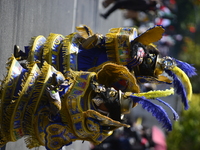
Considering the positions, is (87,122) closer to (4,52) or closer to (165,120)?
(165,120)

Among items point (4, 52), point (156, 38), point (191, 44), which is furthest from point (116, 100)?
point (191, 44)

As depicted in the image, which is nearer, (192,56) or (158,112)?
(158,112)

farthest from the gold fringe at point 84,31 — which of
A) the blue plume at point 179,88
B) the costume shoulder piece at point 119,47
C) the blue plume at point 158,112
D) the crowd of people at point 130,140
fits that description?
the crowd of people at point 130,140

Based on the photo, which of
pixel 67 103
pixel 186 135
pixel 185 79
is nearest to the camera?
pixel 67 103

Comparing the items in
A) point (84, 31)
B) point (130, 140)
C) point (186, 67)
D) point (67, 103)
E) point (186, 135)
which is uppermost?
point (84, 31)

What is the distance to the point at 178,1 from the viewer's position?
57.4 feet

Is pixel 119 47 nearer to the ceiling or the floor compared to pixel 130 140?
nearer to the ceiling

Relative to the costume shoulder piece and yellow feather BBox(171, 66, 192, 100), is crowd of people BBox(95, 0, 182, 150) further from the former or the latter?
the costume shoulder piece

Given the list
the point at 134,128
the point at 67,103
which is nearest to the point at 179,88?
the point at 67,103

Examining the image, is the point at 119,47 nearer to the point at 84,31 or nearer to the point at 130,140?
the point at 84,31

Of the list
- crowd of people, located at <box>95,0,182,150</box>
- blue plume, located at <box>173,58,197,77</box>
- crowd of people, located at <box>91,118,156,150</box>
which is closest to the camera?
blue plume, located at <box>173,58,197,77</box>

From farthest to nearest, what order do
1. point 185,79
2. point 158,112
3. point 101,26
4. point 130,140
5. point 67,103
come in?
1. point 130,140
2. point 101,26
3. point 185,79
4. point 67,103
5. point 158,112

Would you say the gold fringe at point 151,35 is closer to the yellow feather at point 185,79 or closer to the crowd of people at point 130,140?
the yellow feather at point 185,79

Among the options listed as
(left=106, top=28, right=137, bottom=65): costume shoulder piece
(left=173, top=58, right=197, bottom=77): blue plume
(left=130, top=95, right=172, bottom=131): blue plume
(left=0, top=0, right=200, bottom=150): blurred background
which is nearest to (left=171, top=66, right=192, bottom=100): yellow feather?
(left=173, top=58, right=197, bottom=77): blue plume
